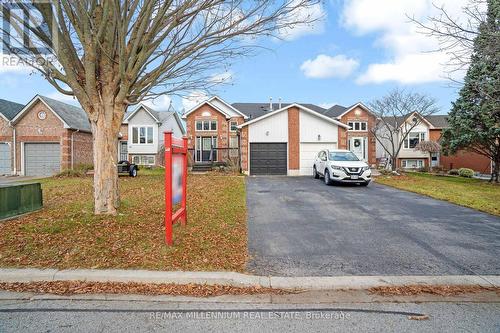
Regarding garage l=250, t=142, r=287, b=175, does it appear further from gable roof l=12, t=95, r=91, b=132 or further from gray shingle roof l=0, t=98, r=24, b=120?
gray shingle roof l=0, t=98, r=24, b=120

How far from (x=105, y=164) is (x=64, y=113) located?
22.2 m

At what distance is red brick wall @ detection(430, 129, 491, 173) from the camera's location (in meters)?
31.2

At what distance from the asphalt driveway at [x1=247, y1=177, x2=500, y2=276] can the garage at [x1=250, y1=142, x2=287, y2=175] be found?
37.4 feet

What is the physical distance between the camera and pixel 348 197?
11.5 metres

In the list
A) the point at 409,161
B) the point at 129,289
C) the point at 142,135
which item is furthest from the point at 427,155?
the point at 129,289

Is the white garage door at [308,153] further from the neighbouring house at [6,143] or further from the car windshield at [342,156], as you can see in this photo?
the neighbouring house at [6,143]

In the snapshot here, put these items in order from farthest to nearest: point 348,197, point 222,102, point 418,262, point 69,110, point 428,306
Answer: point 222,102
point 69,110
point 348,197
point 418,262
point 428,306

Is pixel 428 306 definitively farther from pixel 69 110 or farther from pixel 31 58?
pixel 69 110

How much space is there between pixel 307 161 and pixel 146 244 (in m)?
17.8

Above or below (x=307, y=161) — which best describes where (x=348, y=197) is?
below

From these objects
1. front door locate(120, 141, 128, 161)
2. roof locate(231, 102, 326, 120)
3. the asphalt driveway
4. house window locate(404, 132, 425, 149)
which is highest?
roof locate(231, 102, 326, 120)

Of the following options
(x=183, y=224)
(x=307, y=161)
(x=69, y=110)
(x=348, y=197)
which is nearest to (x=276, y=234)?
(x=183, y=224)

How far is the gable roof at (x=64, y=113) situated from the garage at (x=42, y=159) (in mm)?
1958

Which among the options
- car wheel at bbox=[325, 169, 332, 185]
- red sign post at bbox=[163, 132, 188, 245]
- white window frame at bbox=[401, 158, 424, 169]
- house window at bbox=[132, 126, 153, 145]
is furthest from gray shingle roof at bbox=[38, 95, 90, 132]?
white window frame at bbox=[401, 158, 424, 169]
